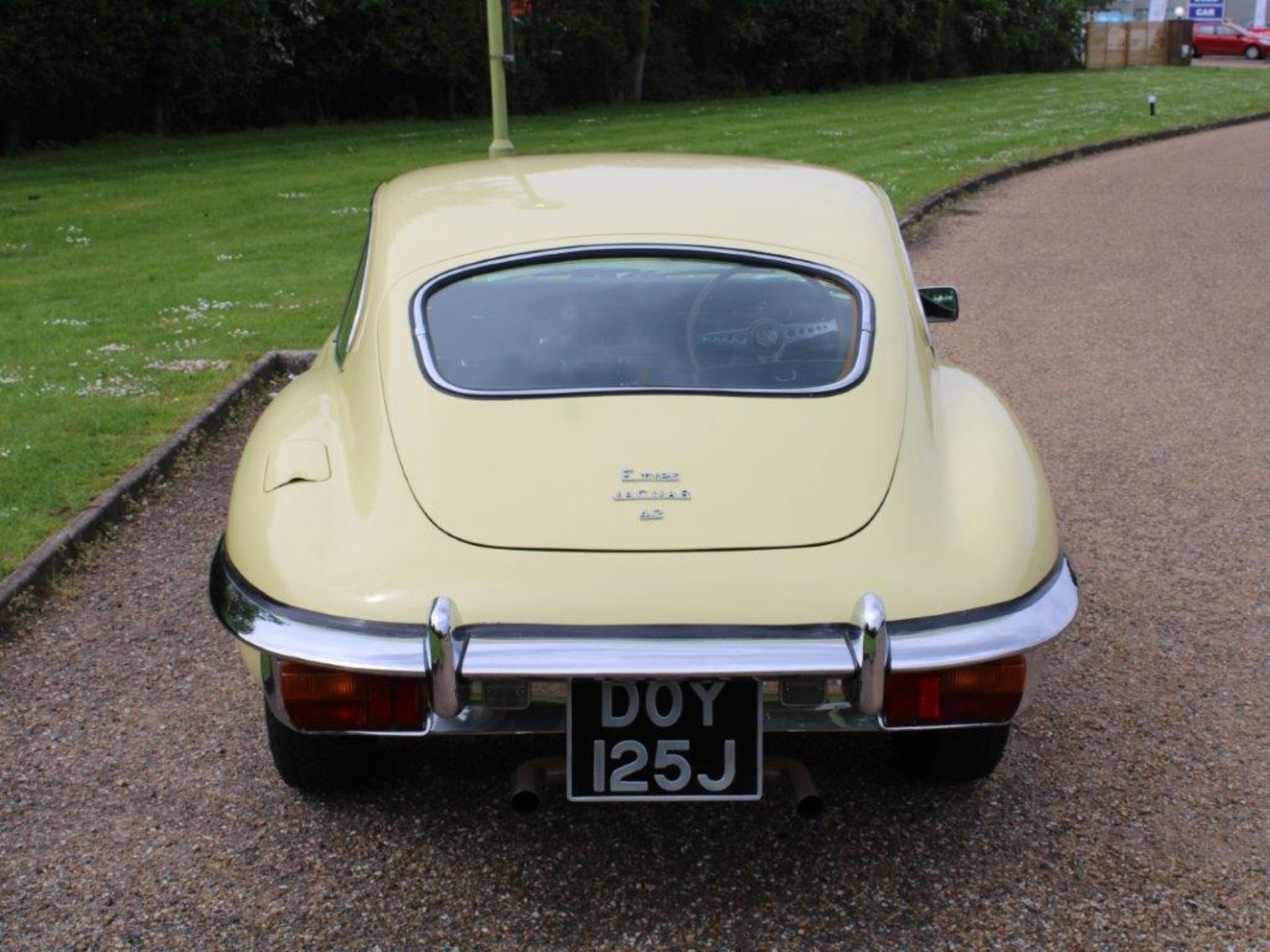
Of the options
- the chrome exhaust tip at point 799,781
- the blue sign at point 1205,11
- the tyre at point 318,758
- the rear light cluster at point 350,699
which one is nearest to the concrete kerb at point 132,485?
the tyre at point 318,758

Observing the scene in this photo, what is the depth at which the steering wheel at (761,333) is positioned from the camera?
363 cm

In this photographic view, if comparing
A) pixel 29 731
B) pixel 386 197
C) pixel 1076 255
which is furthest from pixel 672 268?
pixel 1076 255

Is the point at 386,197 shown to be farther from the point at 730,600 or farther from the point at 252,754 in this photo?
the point at 730,600

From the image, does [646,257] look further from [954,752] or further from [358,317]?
[954,752]

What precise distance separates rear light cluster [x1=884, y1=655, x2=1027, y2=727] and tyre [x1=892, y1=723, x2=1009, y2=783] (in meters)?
0.43

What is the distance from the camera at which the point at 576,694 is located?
2805 millimetres

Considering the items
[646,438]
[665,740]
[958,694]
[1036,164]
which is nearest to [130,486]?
[646,438]

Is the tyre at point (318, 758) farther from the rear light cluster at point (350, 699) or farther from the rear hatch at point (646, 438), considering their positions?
the rear hatch at point (646, 438)

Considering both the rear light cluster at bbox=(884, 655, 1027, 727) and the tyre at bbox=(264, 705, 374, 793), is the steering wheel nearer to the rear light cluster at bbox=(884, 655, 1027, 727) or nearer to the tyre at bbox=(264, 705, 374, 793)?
the rear light cluster at bbox=(884, 655, 1027, 727)

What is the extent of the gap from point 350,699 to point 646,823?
85cm

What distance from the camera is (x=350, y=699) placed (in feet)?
9.39

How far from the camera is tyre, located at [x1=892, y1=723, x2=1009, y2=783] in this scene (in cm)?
338

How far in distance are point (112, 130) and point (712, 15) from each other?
546 inches


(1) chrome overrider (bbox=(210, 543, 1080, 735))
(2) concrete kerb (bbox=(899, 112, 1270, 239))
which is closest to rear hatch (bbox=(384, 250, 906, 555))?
(1) chrome overrider (bbox=(210, 543, 1080, 735))
